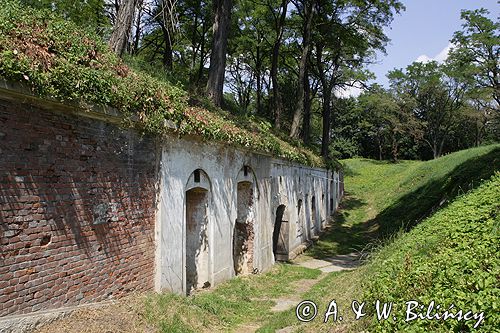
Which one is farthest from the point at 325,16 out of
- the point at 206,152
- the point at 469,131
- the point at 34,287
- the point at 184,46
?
the point at 469,131

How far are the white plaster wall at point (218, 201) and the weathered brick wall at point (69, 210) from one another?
0.49 metres

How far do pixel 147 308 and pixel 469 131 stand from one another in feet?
174

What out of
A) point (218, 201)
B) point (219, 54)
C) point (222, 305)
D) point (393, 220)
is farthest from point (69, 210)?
point (393, 220)

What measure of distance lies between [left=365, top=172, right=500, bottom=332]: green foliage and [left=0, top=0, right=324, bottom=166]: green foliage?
16.1 feet

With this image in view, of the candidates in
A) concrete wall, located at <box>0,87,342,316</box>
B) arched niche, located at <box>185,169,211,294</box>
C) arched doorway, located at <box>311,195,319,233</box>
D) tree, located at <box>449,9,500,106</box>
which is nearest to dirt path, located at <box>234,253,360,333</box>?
concrete wall, located at <box>0,87,342,316</box>

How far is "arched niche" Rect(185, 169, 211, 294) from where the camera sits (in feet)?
33.3

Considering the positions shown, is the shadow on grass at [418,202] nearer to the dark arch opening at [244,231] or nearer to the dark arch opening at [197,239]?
the dark arch opening at [244,231]

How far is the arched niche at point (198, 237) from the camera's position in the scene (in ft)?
33.3

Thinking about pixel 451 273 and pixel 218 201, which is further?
pixel 218 201

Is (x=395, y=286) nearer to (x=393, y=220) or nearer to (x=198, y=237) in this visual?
(x=198, y=237)

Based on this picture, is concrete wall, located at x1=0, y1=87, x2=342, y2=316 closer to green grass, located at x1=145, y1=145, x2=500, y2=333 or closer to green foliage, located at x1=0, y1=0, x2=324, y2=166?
green foliage, located at x1=0, y1=0, x2=324, y2=166

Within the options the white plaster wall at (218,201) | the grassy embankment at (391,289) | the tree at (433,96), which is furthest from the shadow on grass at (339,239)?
the tree at (433,96)

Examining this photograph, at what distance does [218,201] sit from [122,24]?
16.2 ft

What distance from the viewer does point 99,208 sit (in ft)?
22.0
